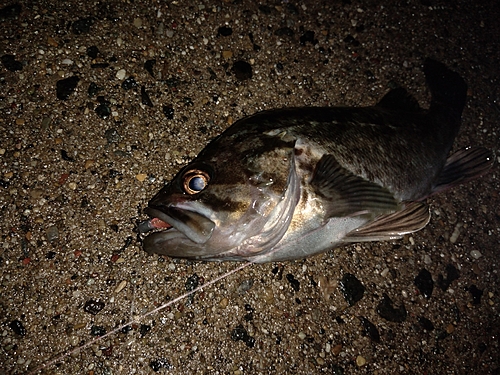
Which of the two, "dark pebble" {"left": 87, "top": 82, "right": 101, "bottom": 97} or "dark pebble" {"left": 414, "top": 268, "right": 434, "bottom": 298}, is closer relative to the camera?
"dark pebble" {"left": 87, "top": 82, "right": 101, "bottom": 97}

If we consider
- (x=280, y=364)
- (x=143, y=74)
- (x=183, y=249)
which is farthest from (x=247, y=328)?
(x=143, y=74)

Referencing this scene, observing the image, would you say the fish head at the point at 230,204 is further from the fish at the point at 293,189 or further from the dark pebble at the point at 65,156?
the dark pebble at the point at 65,156

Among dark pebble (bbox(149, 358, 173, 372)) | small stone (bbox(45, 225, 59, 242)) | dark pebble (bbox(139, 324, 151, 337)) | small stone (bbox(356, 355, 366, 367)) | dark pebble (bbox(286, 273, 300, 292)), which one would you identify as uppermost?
small stone (bbox(45, 225, 59, 242))

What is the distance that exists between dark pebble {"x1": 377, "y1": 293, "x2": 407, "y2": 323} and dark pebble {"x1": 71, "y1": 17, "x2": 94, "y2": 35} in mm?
3290

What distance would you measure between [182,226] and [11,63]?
6.50 ft

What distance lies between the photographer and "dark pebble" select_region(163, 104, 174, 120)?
2826mm

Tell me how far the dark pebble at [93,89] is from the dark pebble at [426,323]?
3230 mm

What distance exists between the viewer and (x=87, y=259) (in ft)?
8.06

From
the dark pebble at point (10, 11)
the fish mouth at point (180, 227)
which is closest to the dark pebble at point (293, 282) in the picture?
the fish mouth at point (180, 227)

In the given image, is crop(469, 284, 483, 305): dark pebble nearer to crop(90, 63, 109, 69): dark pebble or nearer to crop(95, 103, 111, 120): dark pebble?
crop(95, 103, 111, 120): dark pebble

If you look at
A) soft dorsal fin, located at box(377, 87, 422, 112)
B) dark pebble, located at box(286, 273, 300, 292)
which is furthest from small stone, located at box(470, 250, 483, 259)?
dark pebble, located at box(286, 273, 300, 292)

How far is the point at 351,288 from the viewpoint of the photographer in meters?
2.85

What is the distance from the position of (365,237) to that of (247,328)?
107cm

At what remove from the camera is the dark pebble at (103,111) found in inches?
107
